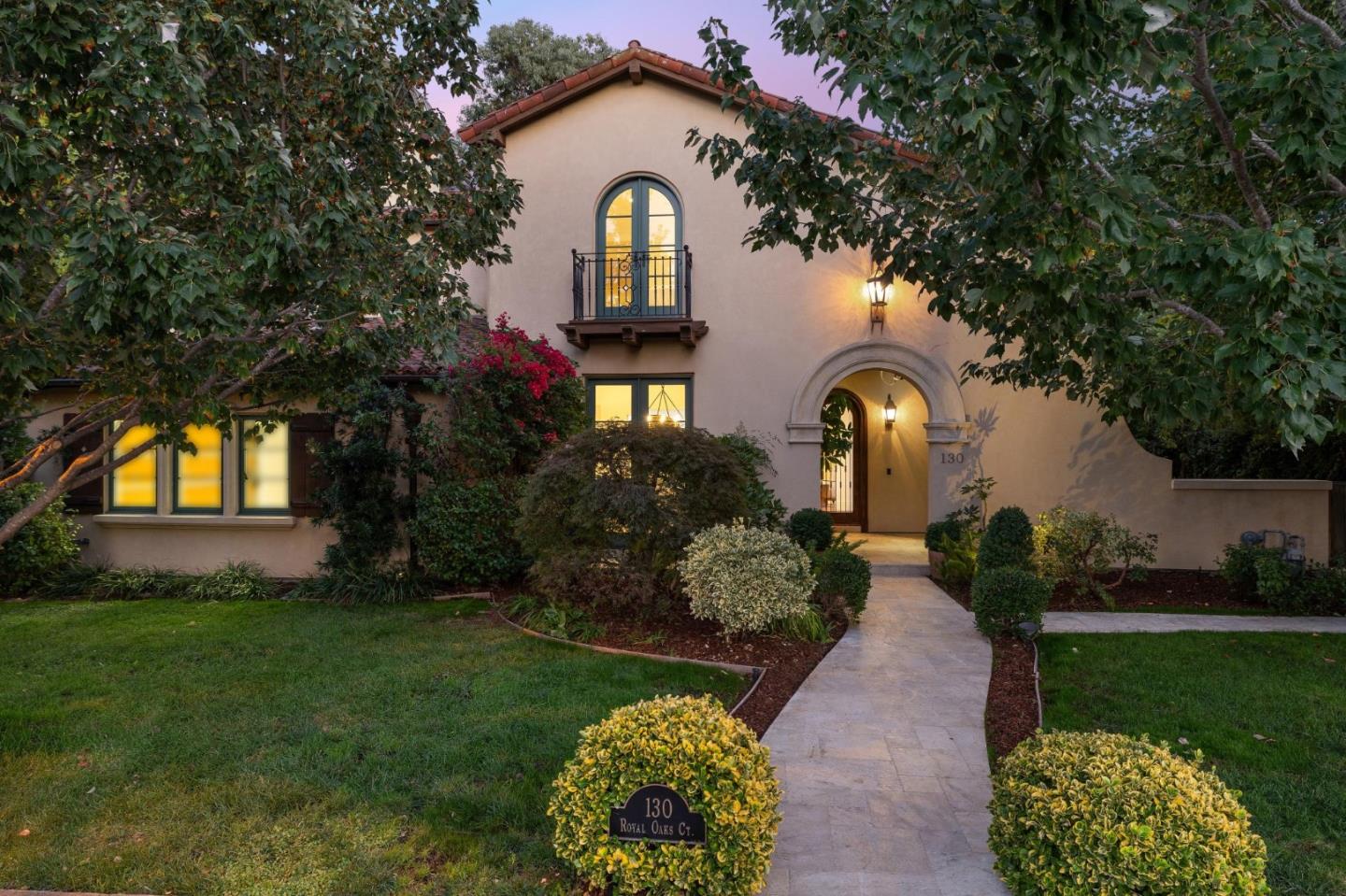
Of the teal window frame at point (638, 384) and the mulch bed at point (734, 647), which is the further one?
the teal window frame at point (638, 384)

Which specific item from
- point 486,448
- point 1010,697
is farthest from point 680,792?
point 486,448

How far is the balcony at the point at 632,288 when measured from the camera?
11.5 metres

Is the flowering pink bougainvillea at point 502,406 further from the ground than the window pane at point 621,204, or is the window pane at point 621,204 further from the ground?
the window pane at point 621,204

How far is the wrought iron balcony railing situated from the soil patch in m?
6.92

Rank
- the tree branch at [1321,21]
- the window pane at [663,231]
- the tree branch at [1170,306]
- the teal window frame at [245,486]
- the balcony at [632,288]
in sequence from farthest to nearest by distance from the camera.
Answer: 1. the window pane at [663,231]
2. the balcony at [632,288]
3. the teal window frame at [245,486]
4. the tree branch at [1170,306]
5. the tree branch at [1321,21]

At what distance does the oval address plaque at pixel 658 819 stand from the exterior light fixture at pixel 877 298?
31.1ft

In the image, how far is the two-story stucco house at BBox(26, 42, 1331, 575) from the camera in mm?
10664

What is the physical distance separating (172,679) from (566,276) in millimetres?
7922

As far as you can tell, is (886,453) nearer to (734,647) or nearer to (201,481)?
(734,647)

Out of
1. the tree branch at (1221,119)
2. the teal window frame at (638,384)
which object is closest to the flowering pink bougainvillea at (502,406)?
the teal window frame at (638,384)

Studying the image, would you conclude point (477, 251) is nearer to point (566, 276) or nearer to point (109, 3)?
point (109, 3)

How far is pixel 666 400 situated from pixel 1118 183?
28.9ft

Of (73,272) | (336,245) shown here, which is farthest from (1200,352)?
(73,272)

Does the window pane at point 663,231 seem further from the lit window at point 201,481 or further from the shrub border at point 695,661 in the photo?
the lit window at point 201,481
